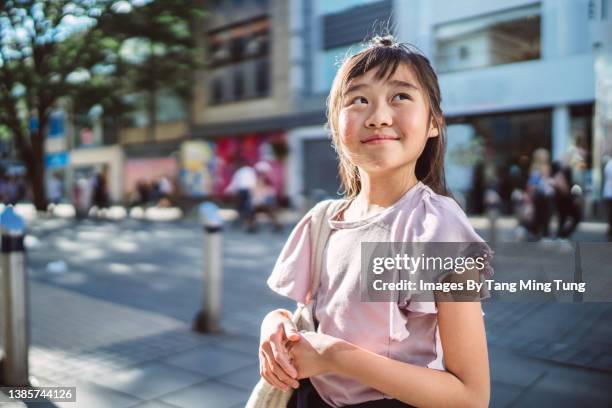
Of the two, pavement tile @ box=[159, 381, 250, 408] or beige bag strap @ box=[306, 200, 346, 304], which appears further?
pavement tile @ box=[159, 381, 250, 408]

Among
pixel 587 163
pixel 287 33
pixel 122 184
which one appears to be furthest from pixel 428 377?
pixel 122 184

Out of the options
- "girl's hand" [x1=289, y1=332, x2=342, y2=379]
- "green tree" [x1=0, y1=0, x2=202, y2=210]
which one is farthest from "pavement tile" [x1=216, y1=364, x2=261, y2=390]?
"green tree" [x1=0, y1=0, x2=202, y2=210]

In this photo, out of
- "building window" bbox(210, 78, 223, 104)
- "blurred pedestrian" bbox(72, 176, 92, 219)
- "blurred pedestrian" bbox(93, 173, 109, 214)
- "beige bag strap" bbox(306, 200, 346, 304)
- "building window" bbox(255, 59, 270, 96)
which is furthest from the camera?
"building window" bbox(210, 78, 223, 104)

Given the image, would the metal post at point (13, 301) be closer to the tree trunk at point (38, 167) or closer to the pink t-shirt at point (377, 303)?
the pink t-shirt at point (377, 303)

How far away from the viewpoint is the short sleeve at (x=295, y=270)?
117cm

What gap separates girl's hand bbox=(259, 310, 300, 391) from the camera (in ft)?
3.42

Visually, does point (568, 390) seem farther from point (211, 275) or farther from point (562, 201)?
point (562, 201)

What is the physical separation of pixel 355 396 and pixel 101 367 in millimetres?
2844

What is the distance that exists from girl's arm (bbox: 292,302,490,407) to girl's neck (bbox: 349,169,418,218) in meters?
0.27

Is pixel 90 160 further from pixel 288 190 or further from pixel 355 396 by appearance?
pixel 355 396

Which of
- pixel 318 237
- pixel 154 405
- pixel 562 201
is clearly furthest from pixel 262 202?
pixel 318 237

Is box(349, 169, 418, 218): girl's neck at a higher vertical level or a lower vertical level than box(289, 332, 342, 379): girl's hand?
higher

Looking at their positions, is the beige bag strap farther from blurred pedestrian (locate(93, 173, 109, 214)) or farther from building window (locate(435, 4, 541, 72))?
blurred pedestrian (locate(93, 173, 109, 214))

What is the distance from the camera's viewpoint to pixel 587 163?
1696 millimetres
